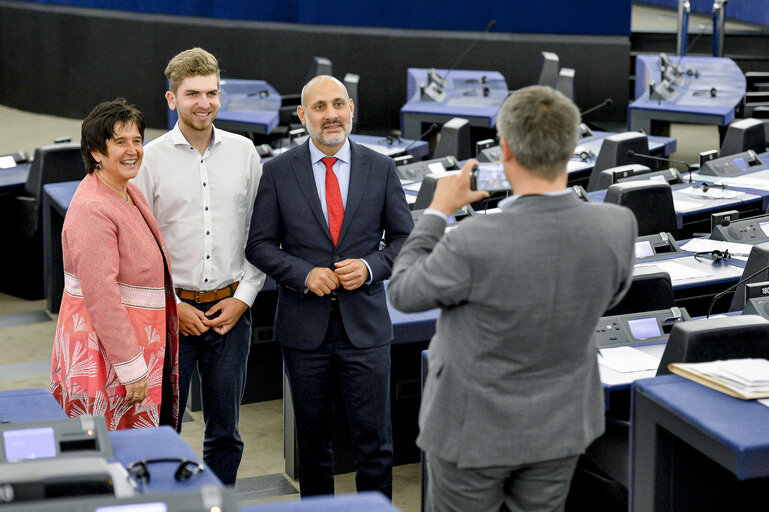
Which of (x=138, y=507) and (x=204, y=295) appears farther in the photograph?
(x=204, y=295)

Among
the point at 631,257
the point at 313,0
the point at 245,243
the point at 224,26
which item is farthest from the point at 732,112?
the point at 631,257

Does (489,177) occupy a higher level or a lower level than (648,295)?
higher

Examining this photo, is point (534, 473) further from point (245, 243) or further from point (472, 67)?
point (472, 67)

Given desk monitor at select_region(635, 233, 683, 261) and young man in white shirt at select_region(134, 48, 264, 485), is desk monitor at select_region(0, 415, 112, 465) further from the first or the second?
desk monitor at select_region(635, 233, 683, 261)

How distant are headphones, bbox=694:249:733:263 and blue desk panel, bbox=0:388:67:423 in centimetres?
310

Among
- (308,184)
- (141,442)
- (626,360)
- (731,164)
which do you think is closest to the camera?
(141,442)

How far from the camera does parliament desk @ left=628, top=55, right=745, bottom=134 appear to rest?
8.91 m

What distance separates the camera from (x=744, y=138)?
7289mm

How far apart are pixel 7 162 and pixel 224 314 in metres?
3.93

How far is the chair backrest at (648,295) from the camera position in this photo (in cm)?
388

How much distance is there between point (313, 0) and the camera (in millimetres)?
11469

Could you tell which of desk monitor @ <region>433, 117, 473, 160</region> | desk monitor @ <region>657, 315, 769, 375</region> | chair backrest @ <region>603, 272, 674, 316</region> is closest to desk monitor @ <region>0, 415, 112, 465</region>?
desk monitor @ <region>657, 315, 769, 375</region>

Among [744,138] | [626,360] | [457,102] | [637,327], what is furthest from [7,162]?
[744,138]

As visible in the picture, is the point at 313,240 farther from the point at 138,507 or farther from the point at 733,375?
the point at 138,507
